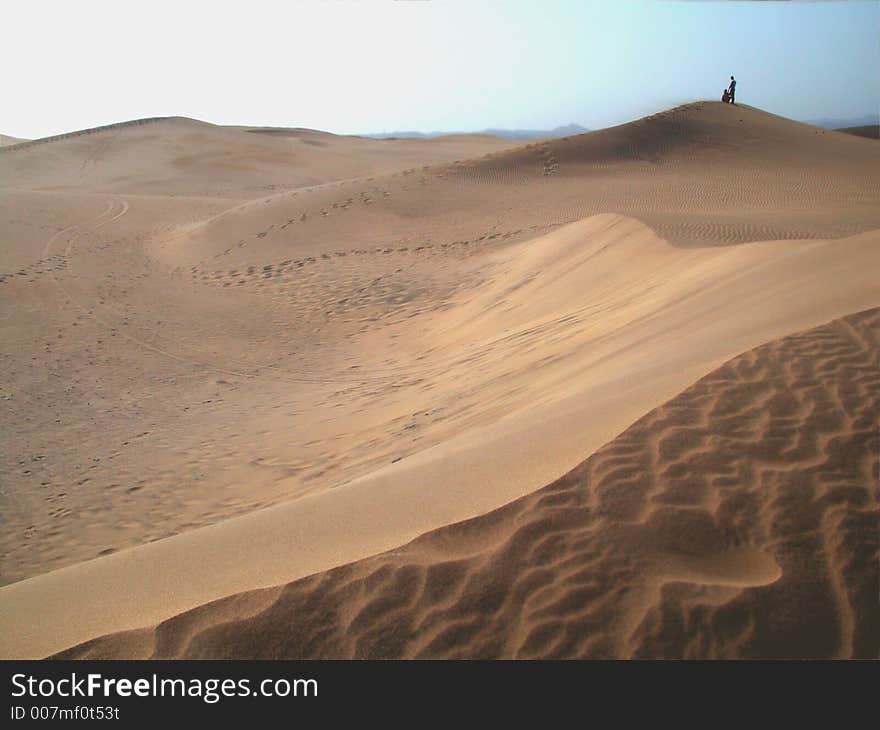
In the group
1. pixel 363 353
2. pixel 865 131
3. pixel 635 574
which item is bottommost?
pixel 635 574

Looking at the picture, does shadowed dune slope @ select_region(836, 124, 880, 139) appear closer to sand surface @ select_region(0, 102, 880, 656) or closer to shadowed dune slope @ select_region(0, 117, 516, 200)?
shadowed dune slope @ select_region(0, 117, 516, 200)

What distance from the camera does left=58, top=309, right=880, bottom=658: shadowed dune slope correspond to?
2.50m

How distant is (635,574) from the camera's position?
2734mm

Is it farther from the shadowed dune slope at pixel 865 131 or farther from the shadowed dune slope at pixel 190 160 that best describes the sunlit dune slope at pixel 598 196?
the shadowed dune slope at pixel 865 131

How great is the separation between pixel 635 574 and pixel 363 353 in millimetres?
8132

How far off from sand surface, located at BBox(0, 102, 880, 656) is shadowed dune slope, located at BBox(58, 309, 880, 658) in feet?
0.10

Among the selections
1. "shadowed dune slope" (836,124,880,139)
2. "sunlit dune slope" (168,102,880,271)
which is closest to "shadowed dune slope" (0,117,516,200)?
"sunlit dune slope" (168,102,880,271)

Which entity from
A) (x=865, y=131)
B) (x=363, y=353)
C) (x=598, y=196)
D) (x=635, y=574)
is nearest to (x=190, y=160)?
(x=598, y=196)

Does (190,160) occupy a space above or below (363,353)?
above

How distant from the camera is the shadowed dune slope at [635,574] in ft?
8.19

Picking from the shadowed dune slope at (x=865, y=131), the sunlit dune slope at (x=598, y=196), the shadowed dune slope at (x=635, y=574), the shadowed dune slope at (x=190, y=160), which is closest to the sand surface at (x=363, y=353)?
the shadowed dune slope at (x=635, y=574)

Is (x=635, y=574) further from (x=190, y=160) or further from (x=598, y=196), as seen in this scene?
(x=190, y=160)
